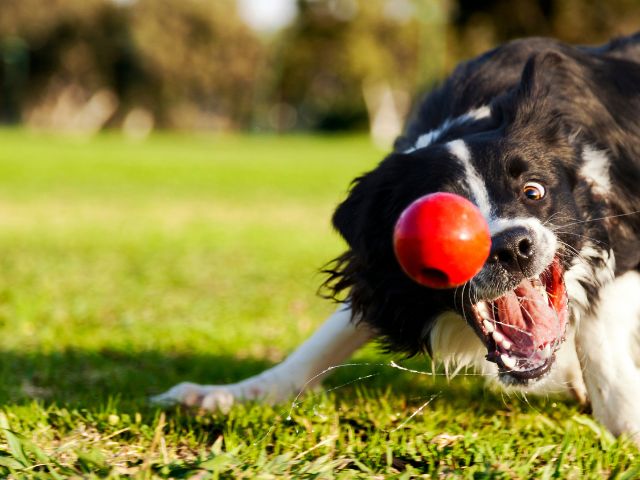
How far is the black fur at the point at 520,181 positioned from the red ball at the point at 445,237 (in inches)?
14.0

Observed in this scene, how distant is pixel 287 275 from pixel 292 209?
18.7 feet

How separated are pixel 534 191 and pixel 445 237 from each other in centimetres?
66

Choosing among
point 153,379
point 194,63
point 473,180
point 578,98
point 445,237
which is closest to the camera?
point 445,237

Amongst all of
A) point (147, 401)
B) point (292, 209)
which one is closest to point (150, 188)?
point (292, 209)

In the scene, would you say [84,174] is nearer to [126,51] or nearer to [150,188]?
[150,188]

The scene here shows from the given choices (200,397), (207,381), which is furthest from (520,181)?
(207,381)

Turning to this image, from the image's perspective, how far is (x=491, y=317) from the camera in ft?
10.2

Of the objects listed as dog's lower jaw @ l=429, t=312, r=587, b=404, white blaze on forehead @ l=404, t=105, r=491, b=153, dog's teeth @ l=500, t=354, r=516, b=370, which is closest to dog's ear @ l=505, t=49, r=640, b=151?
white blaze on forehead @ l=404, t=105, r=491, b=153

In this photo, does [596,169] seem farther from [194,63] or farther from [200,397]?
[194,63]

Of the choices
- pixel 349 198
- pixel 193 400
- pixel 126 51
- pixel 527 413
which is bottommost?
pixel 527 413

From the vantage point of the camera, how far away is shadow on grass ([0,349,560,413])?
150 inches

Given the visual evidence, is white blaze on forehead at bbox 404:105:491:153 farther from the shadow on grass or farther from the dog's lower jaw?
the shadow on grass

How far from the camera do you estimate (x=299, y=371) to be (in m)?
3.99

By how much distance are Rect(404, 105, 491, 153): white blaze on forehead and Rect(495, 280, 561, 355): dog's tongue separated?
Result: 0.82 m
